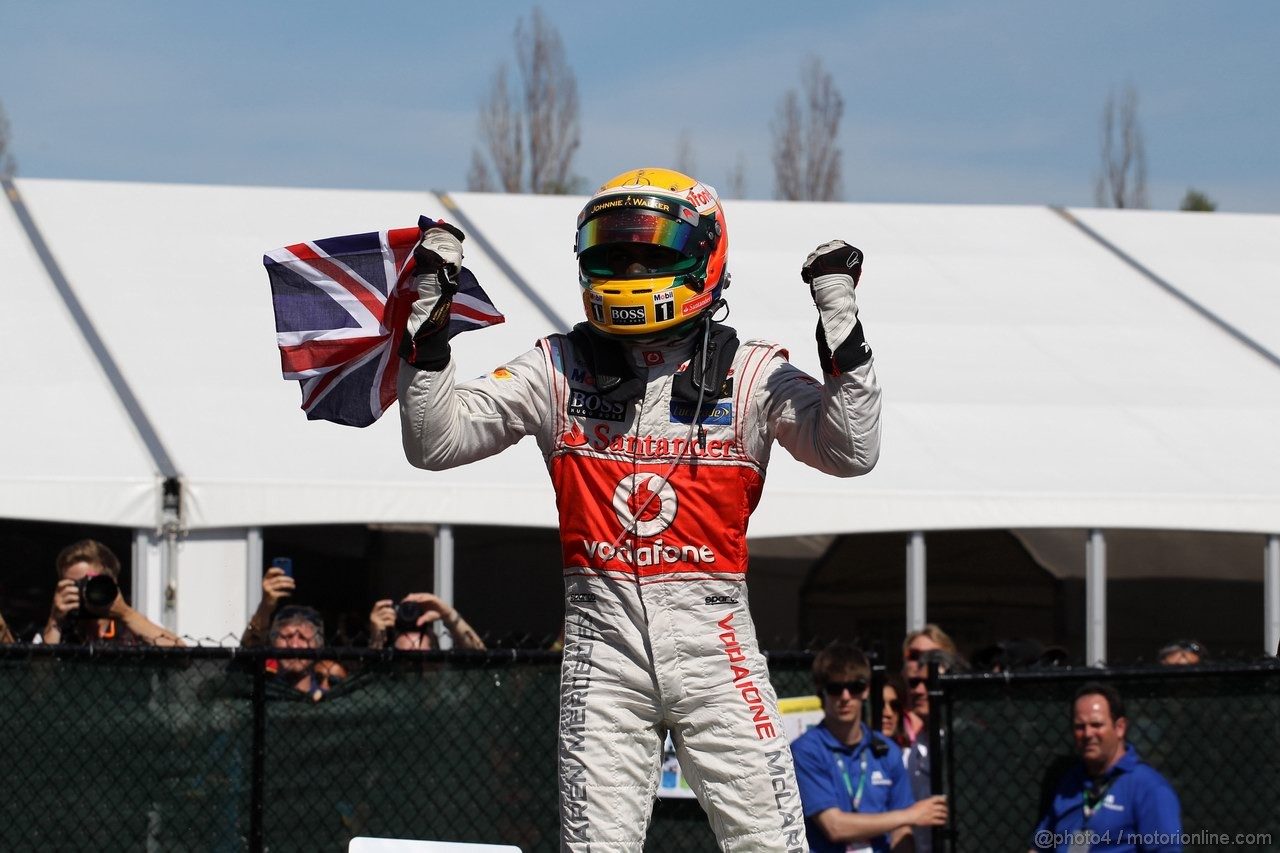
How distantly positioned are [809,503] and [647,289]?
4504 mm

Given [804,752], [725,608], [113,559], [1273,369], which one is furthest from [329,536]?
[1273,369]

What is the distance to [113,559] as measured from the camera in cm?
555

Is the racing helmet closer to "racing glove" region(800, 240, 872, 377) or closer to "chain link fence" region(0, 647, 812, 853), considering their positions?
"racing glove" region(800, 240, 872, 377)

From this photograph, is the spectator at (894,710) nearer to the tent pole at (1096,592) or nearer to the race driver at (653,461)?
the race driver at (653,461)

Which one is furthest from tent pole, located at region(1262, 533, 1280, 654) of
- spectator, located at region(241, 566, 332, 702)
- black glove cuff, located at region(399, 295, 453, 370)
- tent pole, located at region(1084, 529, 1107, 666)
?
black glove cuff, located at region(399, 295, 453, 370)

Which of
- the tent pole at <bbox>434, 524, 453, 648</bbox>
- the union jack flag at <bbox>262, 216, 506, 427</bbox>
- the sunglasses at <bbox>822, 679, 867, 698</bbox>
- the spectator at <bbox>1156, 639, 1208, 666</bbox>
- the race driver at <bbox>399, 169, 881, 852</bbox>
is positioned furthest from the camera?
the tent pole at <bbox>434, 524, 453, 648</bbox>

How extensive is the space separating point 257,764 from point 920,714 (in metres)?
2.43

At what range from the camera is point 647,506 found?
312 cm

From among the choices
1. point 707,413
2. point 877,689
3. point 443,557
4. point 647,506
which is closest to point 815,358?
point 443,557

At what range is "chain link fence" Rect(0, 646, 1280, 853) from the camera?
4.50 m

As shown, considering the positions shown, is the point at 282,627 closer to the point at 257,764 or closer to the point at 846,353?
the point at 257,764

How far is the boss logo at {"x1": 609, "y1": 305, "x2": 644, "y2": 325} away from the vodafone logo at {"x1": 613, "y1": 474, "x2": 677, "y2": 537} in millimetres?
328

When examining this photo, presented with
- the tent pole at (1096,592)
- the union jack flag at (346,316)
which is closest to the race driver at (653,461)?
the union jack flag at (346,316)

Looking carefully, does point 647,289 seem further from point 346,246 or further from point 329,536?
point 329,536
